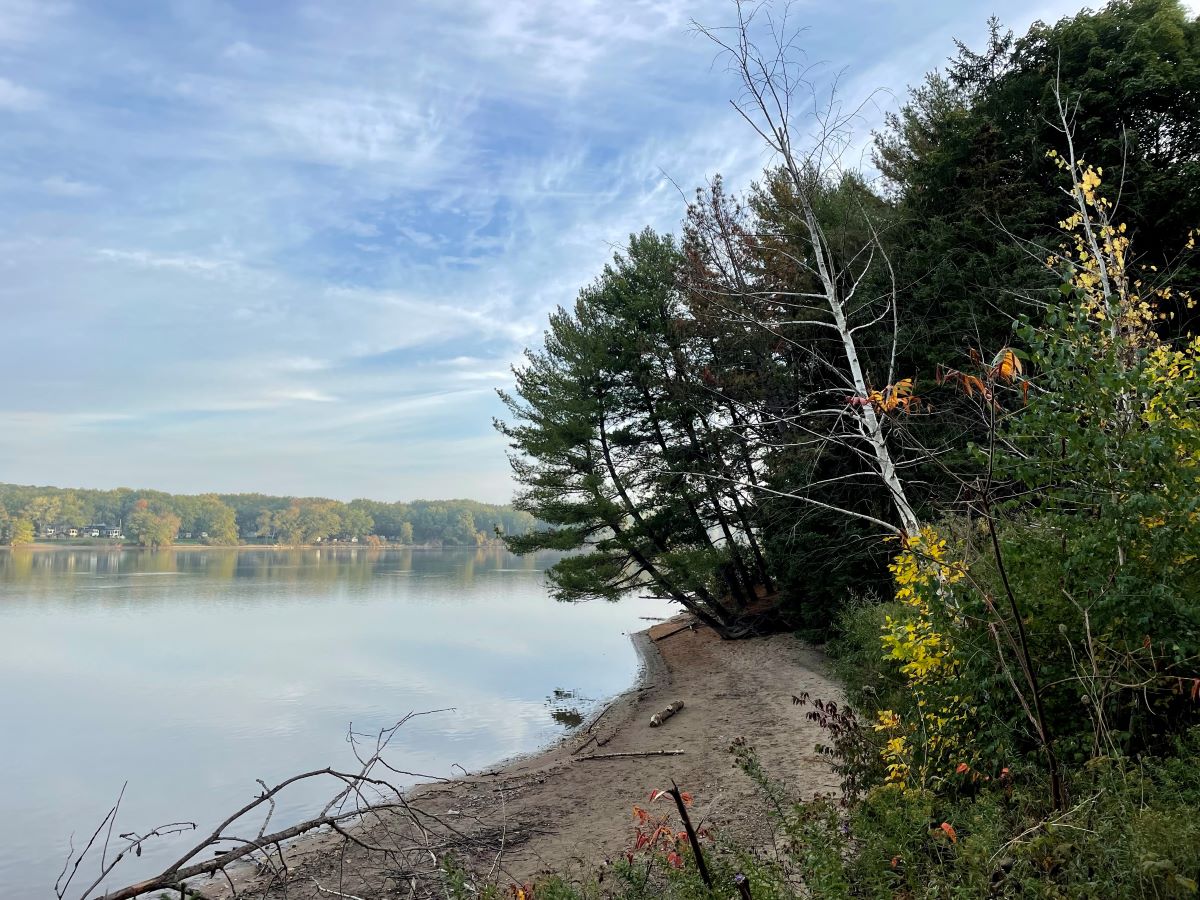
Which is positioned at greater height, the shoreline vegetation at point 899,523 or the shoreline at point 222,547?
the shoreline vegetation at point 899,523

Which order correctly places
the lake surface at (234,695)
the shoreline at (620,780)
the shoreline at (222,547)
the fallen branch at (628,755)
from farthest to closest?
1. the shoreline at (222,547)
2. the lake surface at (234,695)
3. the fallen branch at (628,755)
4. the shoreline at (620,780)

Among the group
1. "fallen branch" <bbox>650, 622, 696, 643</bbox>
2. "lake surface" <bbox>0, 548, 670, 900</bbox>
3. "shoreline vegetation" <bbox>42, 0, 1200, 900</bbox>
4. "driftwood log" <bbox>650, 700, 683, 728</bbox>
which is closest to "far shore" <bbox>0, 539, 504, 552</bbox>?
"lake surface" <bbox>0, 548, 670, 900</bbox>

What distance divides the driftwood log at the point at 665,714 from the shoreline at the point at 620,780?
125 millimetres

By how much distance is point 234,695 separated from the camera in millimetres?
17422

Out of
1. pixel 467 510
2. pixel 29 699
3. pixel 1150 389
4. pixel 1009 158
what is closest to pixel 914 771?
pixel 1150 389

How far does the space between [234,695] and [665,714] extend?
34.5 ft

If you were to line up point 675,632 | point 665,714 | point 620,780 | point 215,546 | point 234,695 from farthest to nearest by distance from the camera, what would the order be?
point 215,546 < point 675,632 < point 234,695 < point 665,714 < point 620,780

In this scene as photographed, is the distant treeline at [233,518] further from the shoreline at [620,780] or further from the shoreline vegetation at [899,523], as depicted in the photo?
the shoreline at [620,780]

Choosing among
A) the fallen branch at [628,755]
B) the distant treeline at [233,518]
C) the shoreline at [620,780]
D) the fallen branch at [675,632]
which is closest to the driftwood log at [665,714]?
the shoreline at [620,780]

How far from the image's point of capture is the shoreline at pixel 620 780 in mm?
6807

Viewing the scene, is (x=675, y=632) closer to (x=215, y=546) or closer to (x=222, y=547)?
(x=222, y=547)

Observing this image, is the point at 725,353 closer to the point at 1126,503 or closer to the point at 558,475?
the point at 558,475

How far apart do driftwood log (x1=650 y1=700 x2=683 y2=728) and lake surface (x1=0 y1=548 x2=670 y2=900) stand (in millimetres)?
2026

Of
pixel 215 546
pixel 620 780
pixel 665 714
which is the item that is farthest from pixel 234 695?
pixel 215 546
